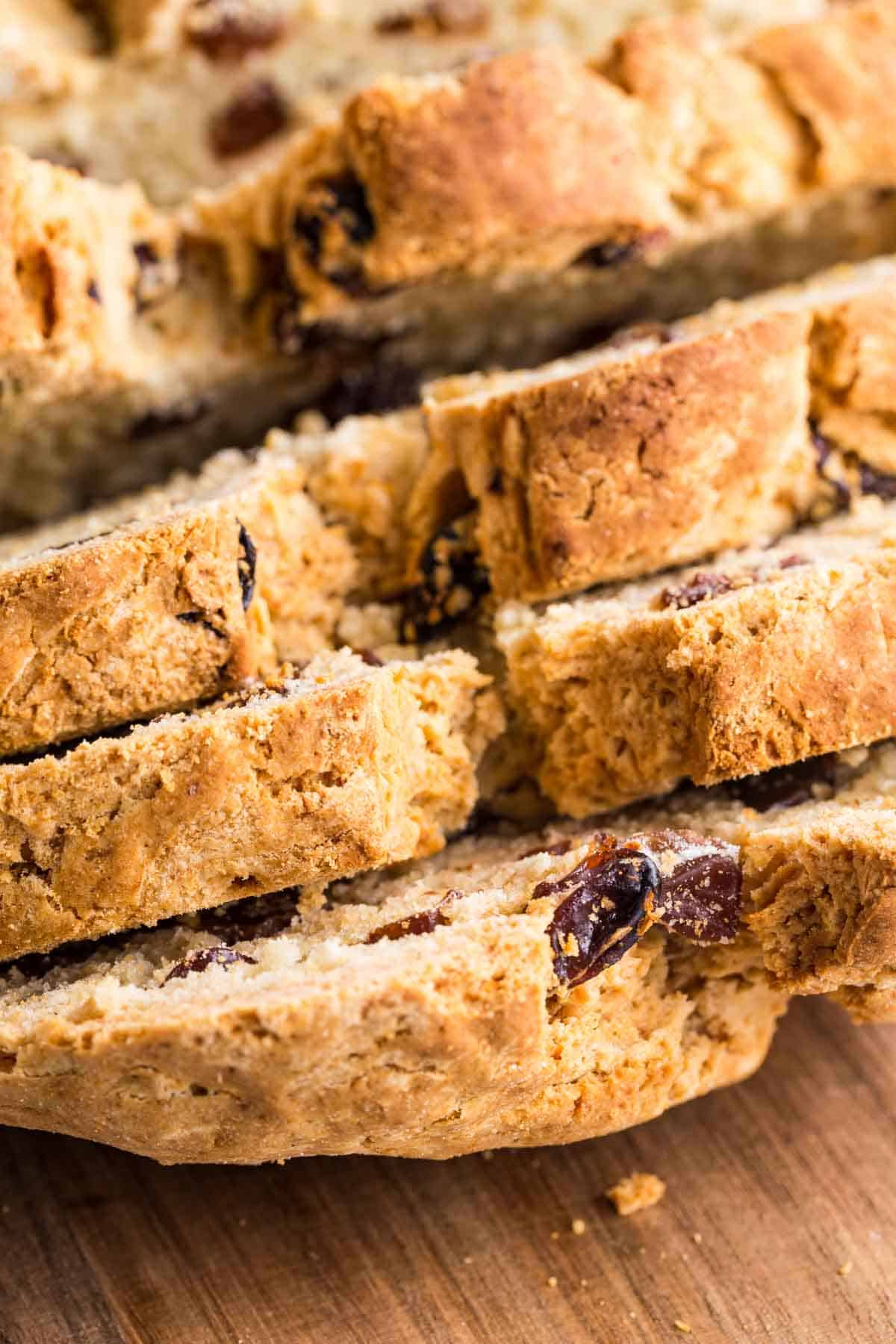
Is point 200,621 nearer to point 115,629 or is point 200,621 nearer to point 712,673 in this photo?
point 115,629

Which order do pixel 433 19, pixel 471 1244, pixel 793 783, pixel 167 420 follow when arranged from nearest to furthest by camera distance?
pixel 793 783 < pixel 471 1244 < pixel 167 420 < pixel 433 19

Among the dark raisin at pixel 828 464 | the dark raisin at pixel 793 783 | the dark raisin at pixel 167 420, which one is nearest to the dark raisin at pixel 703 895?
the dark raisin at pixel 793 783

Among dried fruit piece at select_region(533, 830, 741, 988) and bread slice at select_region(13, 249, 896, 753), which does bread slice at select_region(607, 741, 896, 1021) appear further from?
bread slice at select_region(13, 249, 896, 753)

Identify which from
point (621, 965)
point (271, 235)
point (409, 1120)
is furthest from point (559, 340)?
point (409, 1120)

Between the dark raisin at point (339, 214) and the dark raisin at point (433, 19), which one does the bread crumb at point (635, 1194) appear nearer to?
the dark raisin at point (339, 214)

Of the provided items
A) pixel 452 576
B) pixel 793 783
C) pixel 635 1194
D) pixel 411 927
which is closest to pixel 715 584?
pixel 793 783

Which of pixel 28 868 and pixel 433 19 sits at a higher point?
pixel 433 19
